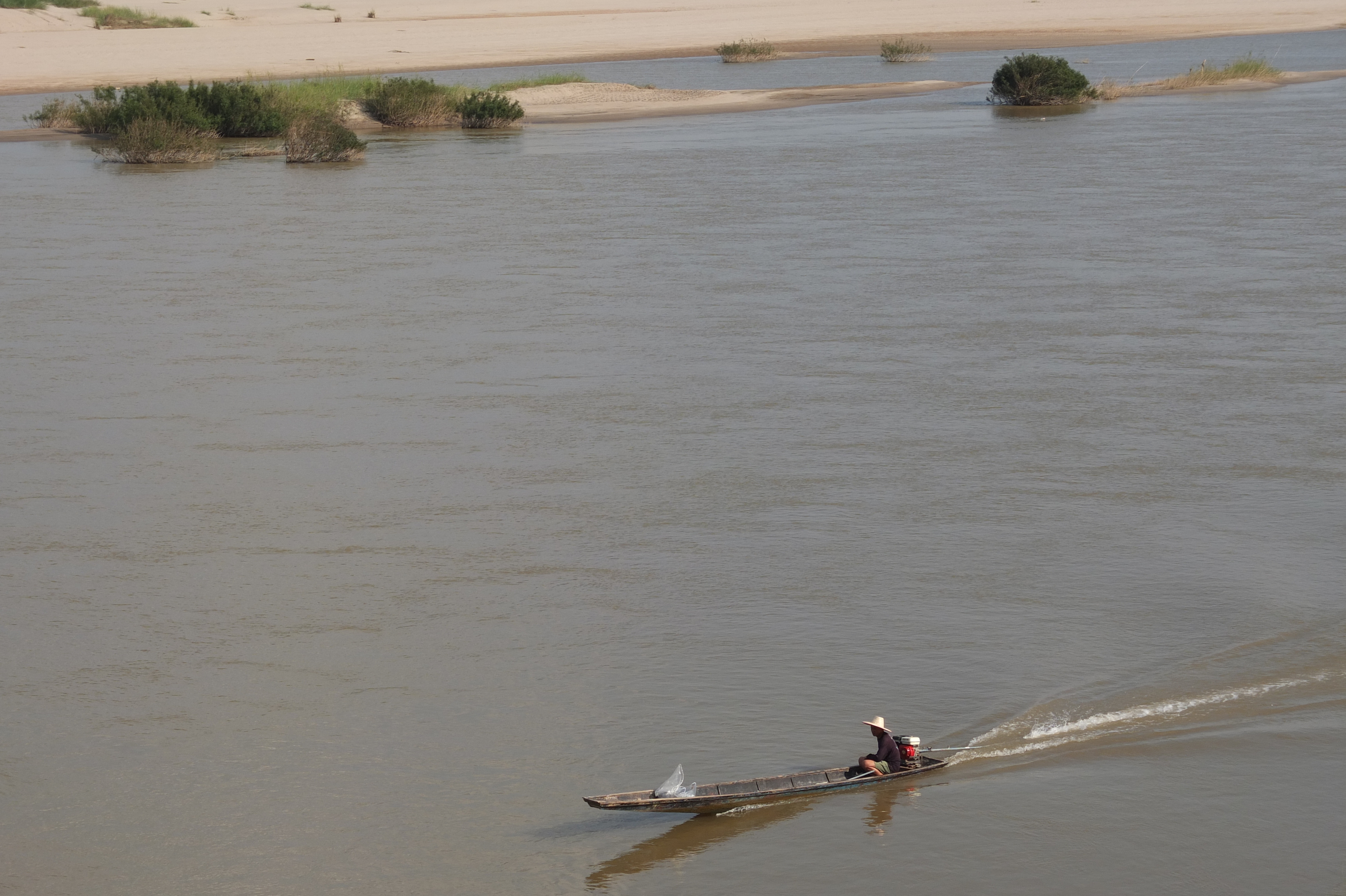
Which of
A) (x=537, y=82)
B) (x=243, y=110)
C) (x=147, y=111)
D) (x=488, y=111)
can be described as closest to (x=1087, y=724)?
(x=147, y=111)

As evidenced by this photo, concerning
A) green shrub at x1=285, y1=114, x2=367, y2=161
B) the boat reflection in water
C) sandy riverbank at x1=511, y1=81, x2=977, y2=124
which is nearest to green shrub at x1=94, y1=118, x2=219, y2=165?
green shrub at x1=285, y1=114, x2=367, y2=161

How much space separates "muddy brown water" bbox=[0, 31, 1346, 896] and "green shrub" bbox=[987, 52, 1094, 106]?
21.1 meters

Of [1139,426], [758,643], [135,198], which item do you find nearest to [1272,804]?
[758,643]

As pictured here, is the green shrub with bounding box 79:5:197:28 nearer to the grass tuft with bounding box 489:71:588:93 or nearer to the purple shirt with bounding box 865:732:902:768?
the grass tuft with bounding box 489:71:588:93

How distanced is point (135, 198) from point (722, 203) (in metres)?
11.2

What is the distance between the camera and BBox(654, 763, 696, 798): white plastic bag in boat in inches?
316

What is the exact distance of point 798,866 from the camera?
7945 mm

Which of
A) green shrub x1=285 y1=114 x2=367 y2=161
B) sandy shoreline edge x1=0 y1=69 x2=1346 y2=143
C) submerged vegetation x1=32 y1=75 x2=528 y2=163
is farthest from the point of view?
sandy shoreline edge x1=0 y1=69 x2=1346 y2=143

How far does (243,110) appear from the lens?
3962cm

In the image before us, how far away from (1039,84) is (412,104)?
1676cm

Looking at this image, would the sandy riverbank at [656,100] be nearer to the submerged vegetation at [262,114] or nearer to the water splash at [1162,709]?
the submerged vegetation at [262,114]

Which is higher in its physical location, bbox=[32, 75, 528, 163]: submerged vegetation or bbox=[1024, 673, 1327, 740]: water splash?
bbox=[32, 75, 528, 163]: submerged vegetation

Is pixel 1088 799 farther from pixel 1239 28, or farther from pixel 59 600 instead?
pixel 1239 28

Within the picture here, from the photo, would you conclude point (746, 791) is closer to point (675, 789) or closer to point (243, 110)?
point (675, 789)
